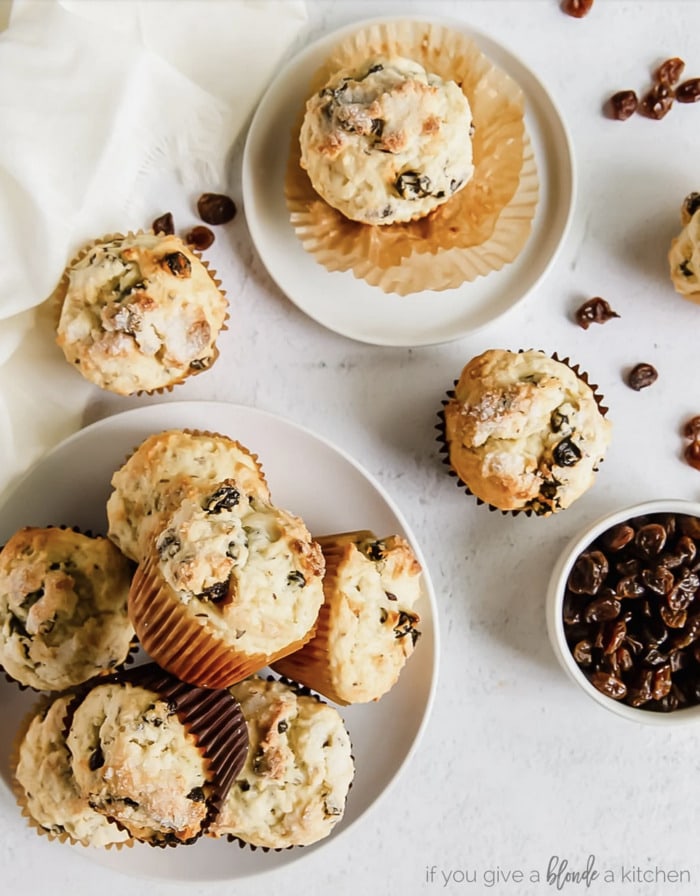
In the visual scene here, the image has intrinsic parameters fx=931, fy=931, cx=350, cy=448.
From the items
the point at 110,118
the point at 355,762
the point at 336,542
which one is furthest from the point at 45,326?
the point at 355,762

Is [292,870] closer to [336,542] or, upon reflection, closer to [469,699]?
[469,699]

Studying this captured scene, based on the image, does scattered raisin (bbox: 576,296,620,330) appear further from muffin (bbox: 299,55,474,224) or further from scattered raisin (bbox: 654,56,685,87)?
scattered raisin (bbox: 654,56,685,87)

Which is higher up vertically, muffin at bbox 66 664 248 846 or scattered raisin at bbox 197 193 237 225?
scattered raisin at bbox 197 193 237 225

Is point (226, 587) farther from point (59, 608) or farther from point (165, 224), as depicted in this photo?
point (165, 224)

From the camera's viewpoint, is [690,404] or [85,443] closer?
[85,443]

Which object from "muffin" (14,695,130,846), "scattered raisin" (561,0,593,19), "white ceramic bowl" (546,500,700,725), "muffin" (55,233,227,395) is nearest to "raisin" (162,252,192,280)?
"muffin" (55,233,227,395)

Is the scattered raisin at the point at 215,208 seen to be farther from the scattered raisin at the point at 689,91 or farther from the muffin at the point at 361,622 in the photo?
the scattered raisin at the point at 689,91
